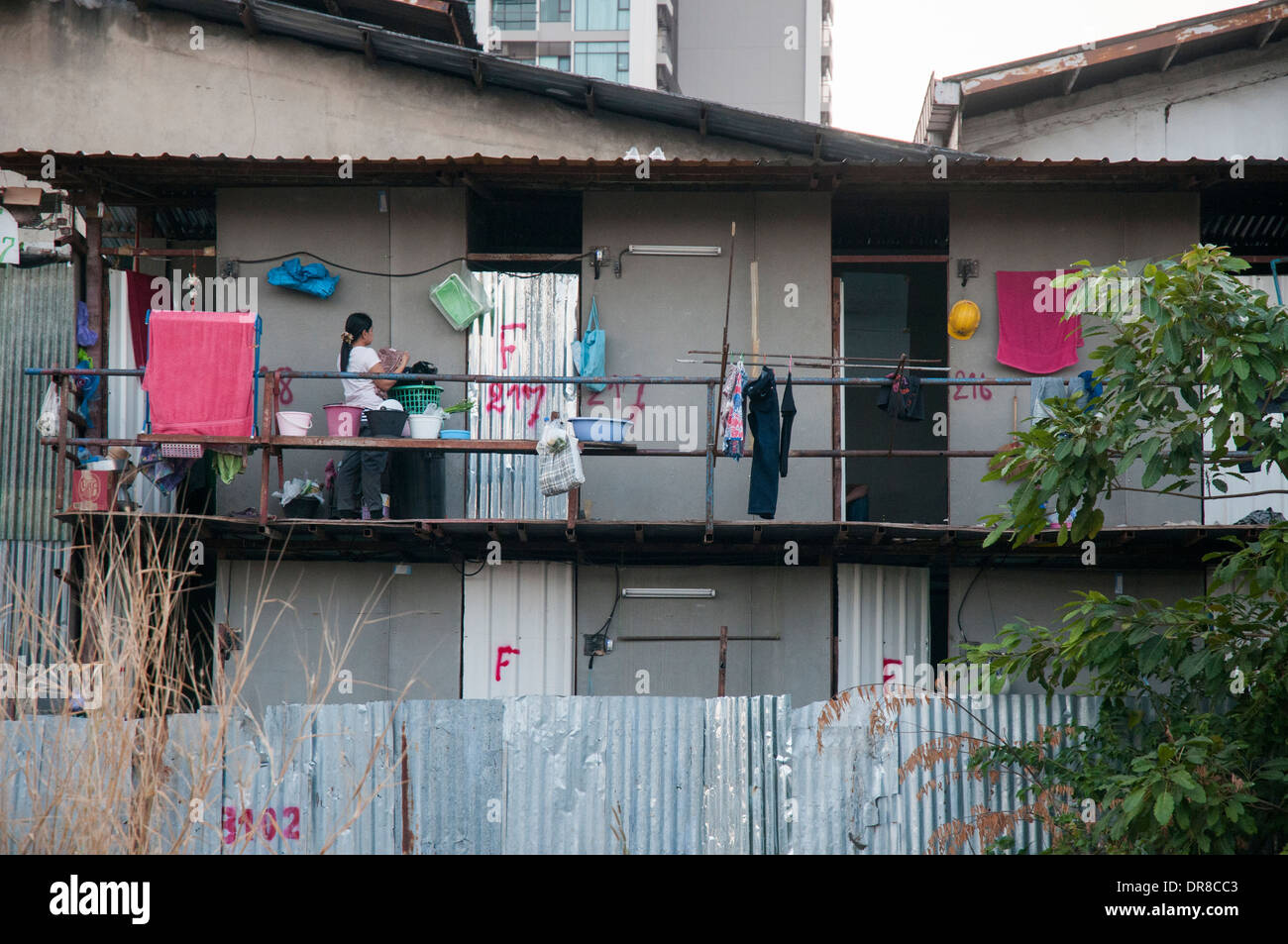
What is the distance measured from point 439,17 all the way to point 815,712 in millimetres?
10612

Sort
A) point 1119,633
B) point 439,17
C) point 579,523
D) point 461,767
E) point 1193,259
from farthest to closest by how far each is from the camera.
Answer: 1. point 439,17
2. point 579,523
3. point 461,767
4. point 1119,633
5. point 1193,259

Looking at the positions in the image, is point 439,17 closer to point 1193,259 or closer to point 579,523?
point 579,523

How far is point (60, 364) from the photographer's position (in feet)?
47.8

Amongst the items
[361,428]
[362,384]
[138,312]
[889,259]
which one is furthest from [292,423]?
[889,259]

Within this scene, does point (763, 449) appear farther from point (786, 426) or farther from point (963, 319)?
point (963, 319)

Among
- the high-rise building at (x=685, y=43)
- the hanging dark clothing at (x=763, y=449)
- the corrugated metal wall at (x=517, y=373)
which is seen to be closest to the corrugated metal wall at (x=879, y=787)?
the hanging dark clothing at (x=763, y=449)

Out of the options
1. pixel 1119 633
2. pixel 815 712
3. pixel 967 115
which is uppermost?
pixel 967 115

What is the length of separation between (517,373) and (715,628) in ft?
10.5

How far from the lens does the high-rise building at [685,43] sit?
2188 inches

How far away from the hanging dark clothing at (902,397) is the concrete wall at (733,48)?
46801mm

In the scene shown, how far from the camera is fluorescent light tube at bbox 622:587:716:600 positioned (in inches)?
526

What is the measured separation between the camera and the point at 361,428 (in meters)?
12.8

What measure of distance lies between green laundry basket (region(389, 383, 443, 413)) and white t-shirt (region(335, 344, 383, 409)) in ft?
0.79

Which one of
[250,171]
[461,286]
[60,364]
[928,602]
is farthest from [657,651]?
[60,364]
